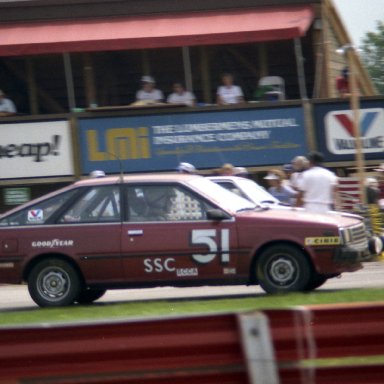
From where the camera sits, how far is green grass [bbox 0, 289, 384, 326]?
10.5 m

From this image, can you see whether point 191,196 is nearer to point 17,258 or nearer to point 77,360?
point 17,258

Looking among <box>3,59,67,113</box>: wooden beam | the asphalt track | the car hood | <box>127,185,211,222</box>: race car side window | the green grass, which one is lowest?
the asphalt track

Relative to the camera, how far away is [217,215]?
39.6 ft

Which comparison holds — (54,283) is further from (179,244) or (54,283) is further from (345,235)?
(345,235)

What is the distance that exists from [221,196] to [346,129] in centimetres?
988

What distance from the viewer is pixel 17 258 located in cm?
1250

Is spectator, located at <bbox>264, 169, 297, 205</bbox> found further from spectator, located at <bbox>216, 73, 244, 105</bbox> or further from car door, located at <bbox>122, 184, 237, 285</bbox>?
car door, located at <bbox>122, 184, 237, 285</bbox>

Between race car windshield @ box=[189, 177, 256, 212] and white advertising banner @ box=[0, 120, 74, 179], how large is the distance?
9.98 metres

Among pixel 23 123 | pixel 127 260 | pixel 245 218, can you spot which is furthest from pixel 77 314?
pixel 23 123

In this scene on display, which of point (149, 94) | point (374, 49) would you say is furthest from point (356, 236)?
point (374, 49)

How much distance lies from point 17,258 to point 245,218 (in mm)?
2574

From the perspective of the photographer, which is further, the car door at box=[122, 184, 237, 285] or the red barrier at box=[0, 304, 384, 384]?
the car door at box=[122, 184, 237, 285]

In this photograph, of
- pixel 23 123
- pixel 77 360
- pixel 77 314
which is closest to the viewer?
pixel 77 360

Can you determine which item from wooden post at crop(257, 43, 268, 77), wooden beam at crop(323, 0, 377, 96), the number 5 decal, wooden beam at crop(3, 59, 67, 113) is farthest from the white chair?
the number 5 decal
